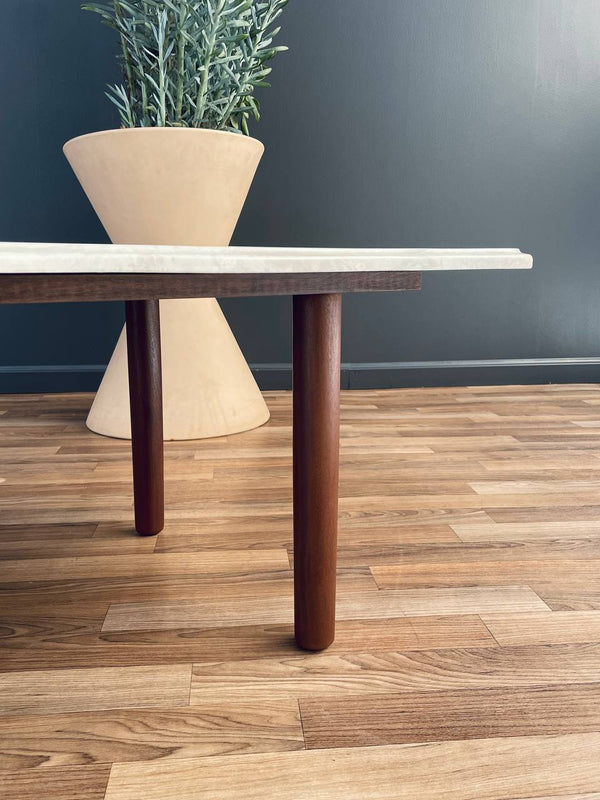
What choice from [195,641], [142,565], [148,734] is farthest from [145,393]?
[148,734]

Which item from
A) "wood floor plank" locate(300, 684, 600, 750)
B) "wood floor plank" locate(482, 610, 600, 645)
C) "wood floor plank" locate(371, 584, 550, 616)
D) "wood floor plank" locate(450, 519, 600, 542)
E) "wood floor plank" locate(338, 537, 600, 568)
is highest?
"wood floor plank" locate(300, 684, 600, 750)

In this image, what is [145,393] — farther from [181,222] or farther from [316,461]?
[181,222]

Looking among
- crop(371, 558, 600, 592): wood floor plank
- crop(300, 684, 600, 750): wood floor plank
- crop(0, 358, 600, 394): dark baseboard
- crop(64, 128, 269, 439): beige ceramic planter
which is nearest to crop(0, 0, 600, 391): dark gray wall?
crop(0, 358, 600, 394): dark baseboard

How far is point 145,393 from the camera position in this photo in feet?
2.71

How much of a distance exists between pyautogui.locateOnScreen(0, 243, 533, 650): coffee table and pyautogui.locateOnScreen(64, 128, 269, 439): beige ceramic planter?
81cm

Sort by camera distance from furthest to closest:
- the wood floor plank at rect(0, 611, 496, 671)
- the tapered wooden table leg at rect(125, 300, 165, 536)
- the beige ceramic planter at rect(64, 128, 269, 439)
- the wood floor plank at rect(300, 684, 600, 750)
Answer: the beige ceramic planter at rect(64, 128, 269, 439)
the tapered wooden table leg at rect(125, 300, 165, 536)
the wood floor plank at rect(0, 611, 496, 671)
the wood floor plank at rect(300, 684, 600, 750)

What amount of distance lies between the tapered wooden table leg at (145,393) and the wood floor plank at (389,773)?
42 cm

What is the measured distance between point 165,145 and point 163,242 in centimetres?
18

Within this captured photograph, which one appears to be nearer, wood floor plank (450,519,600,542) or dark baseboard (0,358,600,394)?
wood floor plank (450,519,600,542)

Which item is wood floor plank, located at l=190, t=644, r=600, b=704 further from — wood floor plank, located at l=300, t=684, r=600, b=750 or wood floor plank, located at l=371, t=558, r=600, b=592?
wood floor plank, located at l=371, t=558, r=600, b=592

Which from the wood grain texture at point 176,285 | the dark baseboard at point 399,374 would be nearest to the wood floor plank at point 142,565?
the wood grain texture at point 176,285

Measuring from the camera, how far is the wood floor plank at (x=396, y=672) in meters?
0.56

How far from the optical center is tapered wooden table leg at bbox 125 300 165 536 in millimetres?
817

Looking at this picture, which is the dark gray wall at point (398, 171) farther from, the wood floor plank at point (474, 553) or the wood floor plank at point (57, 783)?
the wood floor plank at point (57, 783)
